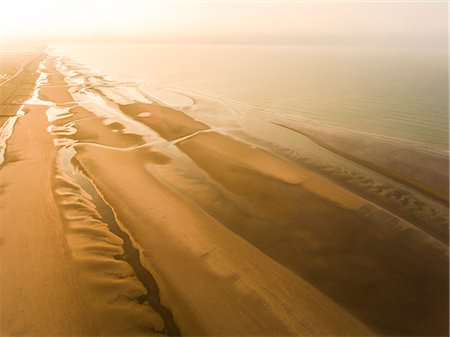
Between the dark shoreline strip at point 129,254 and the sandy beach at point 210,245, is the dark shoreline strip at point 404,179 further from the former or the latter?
the dark shoreline strip at point 129,254

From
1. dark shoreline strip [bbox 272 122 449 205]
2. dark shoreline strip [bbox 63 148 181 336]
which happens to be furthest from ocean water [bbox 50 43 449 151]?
dark shoreline strip [bbox 63 148 181 336]

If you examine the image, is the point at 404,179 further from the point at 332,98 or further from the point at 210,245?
the point at 332,98

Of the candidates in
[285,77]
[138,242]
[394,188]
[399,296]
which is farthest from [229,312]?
[285,77]

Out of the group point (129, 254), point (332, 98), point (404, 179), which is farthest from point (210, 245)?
point (332, 98)

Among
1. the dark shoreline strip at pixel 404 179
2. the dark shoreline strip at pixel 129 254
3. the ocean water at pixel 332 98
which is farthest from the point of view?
the ocean water at pixel 332 98

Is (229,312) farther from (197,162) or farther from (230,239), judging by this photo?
(197,162)

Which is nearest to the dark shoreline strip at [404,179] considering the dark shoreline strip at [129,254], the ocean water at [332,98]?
the ocean water at [332,98]

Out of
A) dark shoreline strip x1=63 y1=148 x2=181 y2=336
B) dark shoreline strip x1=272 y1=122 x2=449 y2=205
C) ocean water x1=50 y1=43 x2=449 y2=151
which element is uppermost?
ocean water x1=50 y1=43 x2=449 y2=151

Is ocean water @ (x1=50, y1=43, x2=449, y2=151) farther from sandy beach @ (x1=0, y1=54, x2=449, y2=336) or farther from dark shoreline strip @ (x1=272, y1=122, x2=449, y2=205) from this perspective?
sandy beach @ (x1=0, y1=54, x2=449, y2=336)

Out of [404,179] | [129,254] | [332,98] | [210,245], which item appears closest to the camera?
[129,254]
